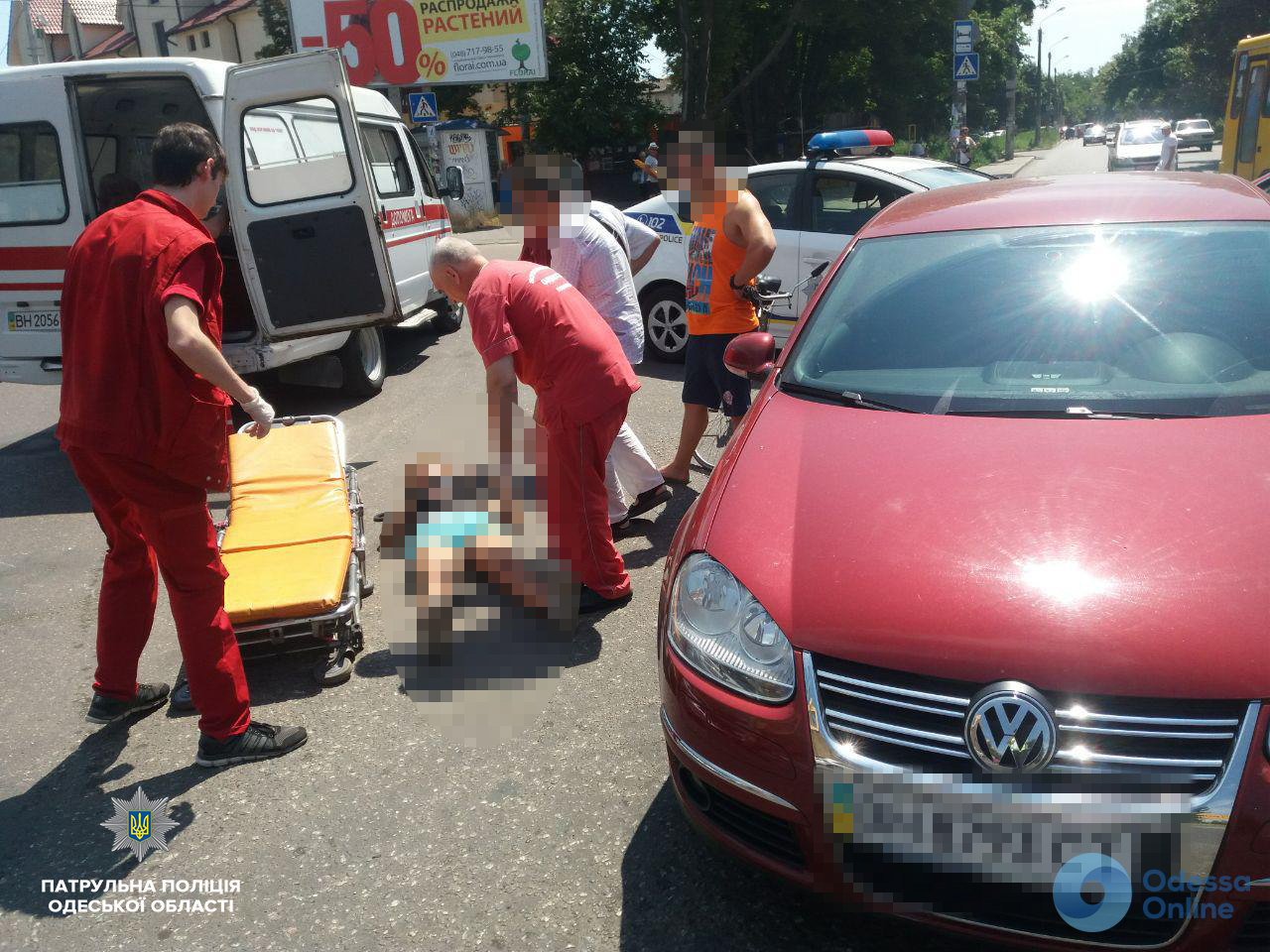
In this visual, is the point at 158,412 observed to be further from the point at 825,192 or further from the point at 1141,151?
the point at 1141,151

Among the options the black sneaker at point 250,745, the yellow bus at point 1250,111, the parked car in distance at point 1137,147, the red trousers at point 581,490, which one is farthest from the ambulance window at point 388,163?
the parked car in distance at point 1137,147

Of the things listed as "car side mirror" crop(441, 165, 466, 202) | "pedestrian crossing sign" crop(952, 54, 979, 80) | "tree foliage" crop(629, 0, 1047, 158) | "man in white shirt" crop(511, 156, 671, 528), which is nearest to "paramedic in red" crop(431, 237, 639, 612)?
"man in white shirt" crop(511, 156, 671, 528)

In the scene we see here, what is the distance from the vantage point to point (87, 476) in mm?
3154

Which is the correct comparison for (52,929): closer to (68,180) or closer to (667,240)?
(68,180)

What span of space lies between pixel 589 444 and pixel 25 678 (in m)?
2.42

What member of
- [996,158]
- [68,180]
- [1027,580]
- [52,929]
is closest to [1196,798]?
[1027,580]

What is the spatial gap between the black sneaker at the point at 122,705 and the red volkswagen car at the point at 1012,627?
214 centimetres

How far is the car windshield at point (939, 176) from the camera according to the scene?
23.6 feet

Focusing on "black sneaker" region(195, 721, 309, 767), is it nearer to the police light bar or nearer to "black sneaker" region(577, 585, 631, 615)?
"black sneaker" region(577, 585, 631, 615)

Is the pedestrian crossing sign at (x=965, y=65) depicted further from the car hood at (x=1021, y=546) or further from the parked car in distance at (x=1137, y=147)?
the car hood at (x=1021, y=546)

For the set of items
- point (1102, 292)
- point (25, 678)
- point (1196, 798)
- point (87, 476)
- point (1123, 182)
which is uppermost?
point (1123, 182)

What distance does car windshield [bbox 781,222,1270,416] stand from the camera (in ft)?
8.84

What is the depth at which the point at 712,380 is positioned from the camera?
5363mm

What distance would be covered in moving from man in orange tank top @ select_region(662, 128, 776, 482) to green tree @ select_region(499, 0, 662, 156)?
26.2 metres
